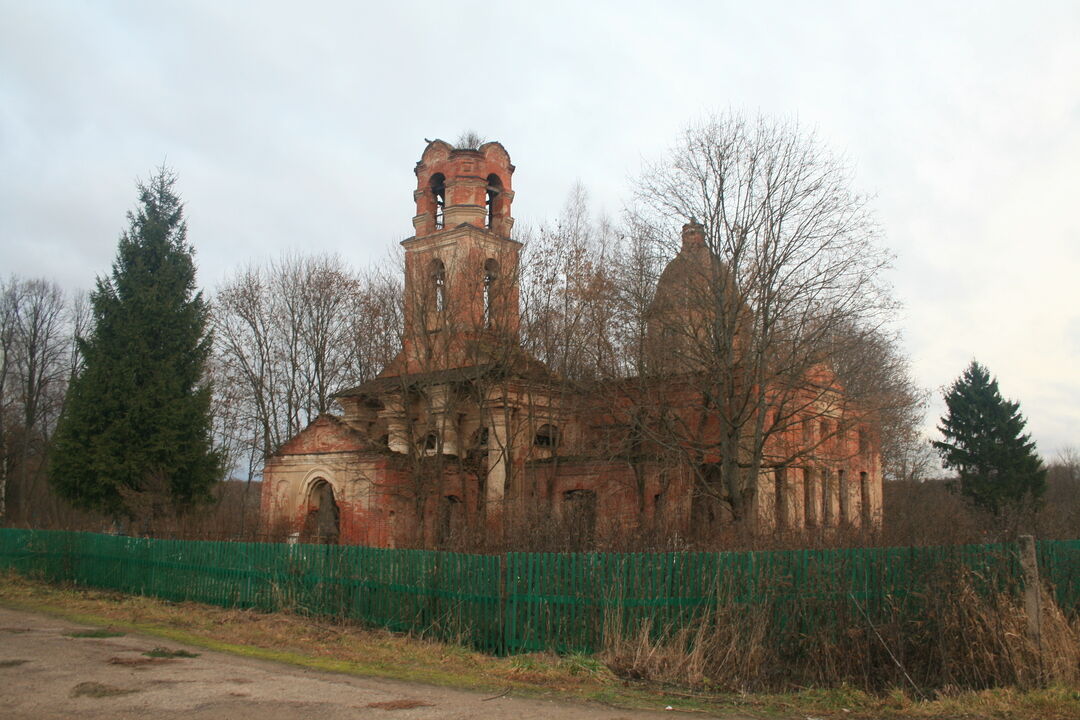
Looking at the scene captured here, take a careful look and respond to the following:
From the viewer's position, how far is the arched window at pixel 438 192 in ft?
111

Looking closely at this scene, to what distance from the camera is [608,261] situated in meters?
26.3

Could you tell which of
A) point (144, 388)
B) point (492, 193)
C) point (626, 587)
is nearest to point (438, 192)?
point (492, 193)

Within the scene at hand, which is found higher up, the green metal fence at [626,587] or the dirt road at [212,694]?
the green metal fence at [626,587]

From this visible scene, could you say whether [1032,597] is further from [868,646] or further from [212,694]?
[212,694]

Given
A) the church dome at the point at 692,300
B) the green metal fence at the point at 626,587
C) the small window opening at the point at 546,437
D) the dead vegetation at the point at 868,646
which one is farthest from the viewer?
the small window opening at the point at 546,437

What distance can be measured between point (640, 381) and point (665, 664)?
14.6 metres

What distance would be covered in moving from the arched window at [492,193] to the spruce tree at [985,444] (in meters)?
26.9

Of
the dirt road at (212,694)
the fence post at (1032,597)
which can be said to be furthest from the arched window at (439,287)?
the fence post at (1032,597)

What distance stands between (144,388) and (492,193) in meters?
14.7

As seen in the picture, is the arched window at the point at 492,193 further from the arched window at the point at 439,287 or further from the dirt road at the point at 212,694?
the dirt road at the point at 212,694

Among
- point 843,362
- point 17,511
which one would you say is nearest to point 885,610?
point 843,362

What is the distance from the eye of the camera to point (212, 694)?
918 cm

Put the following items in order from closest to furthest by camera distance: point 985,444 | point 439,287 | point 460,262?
point 439,287 < point 460,262 < point 985,444

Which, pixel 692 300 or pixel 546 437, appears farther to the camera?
pixel 546 437
